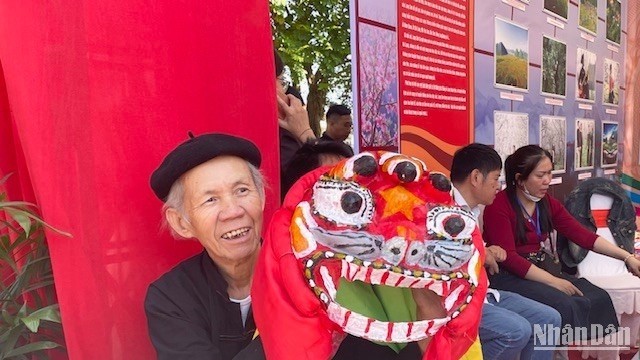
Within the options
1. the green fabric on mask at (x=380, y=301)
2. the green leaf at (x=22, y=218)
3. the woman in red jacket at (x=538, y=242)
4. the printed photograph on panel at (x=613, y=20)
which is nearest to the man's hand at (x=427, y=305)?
the green fabric on mask at (x=380, y=301)

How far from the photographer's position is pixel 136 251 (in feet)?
4.24

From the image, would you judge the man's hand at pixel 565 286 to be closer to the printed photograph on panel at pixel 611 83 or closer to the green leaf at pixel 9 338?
the green leaf at pixel 9 338

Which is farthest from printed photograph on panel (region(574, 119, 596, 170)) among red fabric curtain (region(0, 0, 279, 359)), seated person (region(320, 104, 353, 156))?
red fabric curtain (region(0, 0, 279, 359))

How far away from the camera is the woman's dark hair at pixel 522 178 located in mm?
2635

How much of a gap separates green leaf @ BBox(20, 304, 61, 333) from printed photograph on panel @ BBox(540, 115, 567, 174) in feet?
10.5

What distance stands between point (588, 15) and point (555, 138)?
117 centimetres

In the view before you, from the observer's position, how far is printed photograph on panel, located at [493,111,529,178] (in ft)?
10.3

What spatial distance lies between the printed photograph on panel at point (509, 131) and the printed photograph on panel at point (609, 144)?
1.68 meters

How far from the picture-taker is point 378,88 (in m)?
2.16

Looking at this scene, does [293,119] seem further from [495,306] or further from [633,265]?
[633,265]

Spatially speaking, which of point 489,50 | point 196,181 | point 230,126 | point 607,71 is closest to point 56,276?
point 196,181

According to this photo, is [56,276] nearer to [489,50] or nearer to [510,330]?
[510,330]

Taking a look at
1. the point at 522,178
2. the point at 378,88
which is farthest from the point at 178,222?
the point at 522,178

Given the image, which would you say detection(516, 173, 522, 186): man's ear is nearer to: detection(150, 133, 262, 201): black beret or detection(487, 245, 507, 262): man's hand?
detection(487, 245, 507, 262): man's hand
